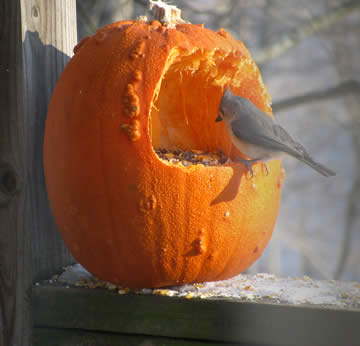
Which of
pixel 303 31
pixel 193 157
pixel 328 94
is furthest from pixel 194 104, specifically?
pixel 303 31

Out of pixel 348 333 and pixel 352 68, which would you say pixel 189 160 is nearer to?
pixel 348 333

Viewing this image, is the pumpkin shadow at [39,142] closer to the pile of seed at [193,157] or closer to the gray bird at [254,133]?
the pile of seed at [193,157]

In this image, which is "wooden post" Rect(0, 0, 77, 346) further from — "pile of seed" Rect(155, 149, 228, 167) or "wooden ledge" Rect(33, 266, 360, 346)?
"pile of seed" Rect(155, 149, 228, 167)

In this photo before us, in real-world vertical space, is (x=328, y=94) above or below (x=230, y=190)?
above

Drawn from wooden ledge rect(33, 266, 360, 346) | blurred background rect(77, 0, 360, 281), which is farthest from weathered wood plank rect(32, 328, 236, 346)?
blurred background rect(77, 0, 360, 281)

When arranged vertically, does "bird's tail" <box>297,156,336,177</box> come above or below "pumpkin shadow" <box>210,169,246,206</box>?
above

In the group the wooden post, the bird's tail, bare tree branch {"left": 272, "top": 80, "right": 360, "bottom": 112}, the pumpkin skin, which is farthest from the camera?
bare tree branch {"left": 272, "top": 80, "right": 360, "bottom": 112}

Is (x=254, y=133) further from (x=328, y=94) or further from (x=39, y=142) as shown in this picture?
(x=328, y=94)

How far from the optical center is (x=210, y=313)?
1536 mm

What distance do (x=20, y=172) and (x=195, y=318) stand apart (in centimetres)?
83

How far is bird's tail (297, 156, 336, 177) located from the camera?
4.55ft

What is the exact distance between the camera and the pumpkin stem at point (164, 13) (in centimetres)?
175

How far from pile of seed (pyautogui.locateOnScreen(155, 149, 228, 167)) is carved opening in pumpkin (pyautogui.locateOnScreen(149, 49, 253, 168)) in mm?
34

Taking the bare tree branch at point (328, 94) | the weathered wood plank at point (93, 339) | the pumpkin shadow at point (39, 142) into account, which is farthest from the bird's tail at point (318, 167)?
the bare tree branch at point (328, 94)
